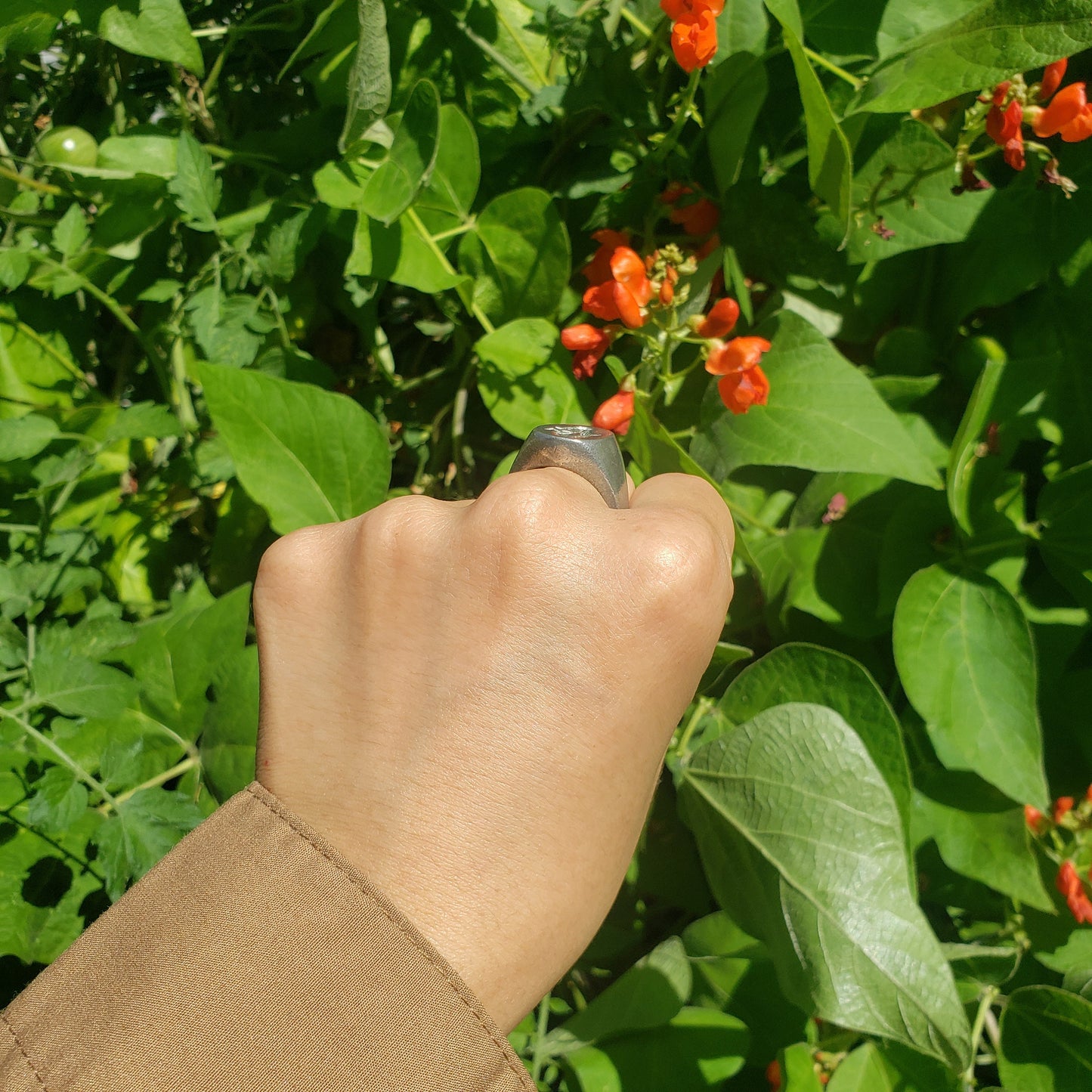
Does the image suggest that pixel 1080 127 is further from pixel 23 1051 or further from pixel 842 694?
pixel 23 1051

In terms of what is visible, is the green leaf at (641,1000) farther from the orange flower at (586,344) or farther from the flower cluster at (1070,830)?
the orange flower at (586,344)

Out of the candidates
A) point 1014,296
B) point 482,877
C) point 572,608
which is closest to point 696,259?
point 1014,296

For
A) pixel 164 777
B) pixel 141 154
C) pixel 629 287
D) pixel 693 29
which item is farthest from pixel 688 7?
pixel 164 777

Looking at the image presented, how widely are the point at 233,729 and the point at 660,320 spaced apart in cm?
60

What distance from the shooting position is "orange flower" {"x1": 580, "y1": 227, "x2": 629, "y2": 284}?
0.90 m

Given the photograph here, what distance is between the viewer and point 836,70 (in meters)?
0.83

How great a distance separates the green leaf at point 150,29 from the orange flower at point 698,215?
1.68ft

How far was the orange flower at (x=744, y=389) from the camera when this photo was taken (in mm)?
782

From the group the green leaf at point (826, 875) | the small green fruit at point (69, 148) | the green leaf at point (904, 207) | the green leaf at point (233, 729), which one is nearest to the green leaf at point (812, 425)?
the green leaf at point (904, 207)

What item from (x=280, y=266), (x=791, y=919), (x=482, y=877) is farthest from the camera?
(x=280, y=266)

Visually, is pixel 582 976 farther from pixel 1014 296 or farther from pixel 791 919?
pixel 1014 296

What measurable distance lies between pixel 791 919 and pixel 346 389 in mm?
805

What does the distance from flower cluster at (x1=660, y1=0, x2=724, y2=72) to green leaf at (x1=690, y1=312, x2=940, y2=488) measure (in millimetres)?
249

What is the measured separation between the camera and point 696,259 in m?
0.93
